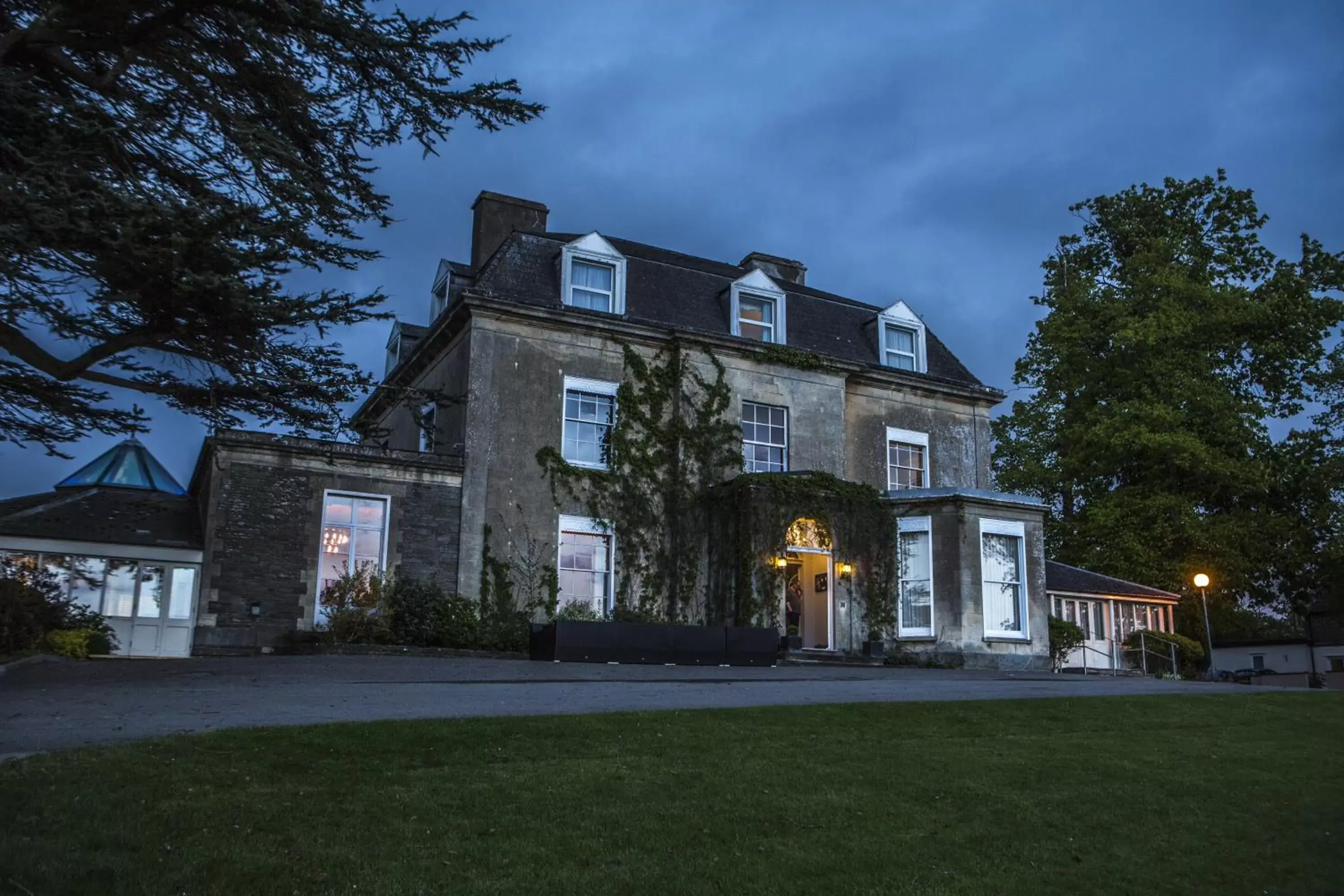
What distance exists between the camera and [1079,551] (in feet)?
120

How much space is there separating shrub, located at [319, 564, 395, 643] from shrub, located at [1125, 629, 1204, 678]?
68.8 ft

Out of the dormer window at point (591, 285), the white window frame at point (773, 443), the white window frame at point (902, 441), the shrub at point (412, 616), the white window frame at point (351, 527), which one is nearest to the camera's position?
the shrub at point (412, 616)

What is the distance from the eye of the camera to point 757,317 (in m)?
27.9

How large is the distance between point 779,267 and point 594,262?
29.7ft

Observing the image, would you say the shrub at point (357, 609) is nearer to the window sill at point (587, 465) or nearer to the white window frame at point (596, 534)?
the white window frame at point (596, 534)

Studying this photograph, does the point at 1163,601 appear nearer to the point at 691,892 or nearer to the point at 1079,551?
the point at 1079,551

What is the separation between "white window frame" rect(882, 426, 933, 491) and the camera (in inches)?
1131

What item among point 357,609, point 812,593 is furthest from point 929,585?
point 357,609

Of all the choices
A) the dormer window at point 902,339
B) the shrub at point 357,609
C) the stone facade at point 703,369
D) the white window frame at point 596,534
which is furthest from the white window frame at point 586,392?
the dormer window at point 902,339

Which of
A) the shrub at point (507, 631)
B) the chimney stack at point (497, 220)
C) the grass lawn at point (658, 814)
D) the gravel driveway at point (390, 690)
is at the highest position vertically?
the chimney stack at point (497, 220)

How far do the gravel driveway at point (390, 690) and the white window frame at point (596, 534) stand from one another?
5.20 meters

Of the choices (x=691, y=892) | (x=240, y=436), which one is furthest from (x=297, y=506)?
(x=691, y=892)

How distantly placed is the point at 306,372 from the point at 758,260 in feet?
72.1

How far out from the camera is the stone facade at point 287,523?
21312 mm
